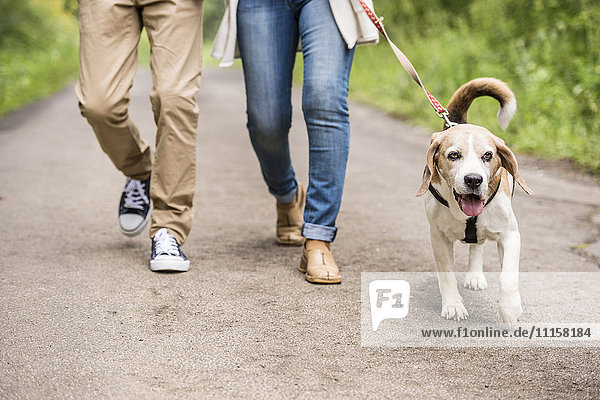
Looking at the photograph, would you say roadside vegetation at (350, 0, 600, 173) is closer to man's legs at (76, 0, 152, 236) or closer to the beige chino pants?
the beige chino pants

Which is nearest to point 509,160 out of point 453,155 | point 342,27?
point 453,155

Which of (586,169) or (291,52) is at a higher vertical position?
(291,52)

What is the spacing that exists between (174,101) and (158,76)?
0.16 metres

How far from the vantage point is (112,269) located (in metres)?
3.84

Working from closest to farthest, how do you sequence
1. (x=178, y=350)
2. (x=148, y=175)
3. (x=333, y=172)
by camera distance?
(x=178, y=350) < (x=333, y=172) < (x=148, y=175)

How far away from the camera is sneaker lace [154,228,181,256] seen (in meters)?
3.76

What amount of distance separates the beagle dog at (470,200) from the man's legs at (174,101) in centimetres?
132

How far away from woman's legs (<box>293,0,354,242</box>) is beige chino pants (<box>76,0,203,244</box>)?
60 centimetres

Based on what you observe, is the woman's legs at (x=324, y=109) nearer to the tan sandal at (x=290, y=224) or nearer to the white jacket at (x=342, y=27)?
the white jacket at (x=342, y=27)

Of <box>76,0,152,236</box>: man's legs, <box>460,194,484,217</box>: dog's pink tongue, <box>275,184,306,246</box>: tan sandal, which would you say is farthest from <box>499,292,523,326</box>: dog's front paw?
<box>76,0,152,236</box>: man's legs

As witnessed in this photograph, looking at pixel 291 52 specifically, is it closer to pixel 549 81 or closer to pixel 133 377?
pixel 133 377

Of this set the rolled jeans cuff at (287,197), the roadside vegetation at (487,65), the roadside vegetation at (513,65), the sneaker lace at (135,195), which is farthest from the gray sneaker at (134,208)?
the roadside vegetation at (513,65)

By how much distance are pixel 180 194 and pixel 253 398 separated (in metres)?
1.70

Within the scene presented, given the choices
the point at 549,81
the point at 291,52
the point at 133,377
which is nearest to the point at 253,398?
the point at 133,377
